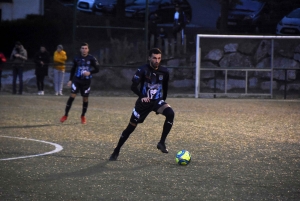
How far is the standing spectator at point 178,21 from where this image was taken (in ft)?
81.7

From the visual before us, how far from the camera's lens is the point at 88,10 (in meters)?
25.4

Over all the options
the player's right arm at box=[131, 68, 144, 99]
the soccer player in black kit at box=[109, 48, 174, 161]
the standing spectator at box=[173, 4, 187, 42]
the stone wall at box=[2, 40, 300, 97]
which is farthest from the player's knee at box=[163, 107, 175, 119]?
the standing spectator at box=[173, 4, 187, 42]

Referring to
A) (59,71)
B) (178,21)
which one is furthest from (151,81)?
(178,21)

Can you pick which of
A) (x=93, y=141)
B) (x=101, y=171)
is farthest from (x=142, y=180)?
(x=93, y=141)

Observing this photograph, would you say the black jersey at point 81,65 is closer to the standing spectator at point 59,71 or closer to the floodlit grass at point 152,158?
the floodlit grass at point 152,158

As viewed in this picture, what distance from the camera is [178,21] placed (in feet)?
82.4

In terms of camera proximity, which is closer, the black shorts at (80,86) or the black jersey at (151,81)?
the black jersey at (151,81)

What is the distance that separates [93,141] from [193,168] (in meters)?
3.14

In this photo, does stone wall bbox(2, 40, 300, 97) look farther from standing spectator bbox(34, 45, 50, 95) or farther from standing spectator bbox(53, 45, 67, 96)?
standing spectator bbox(53, 45, 67, 96)

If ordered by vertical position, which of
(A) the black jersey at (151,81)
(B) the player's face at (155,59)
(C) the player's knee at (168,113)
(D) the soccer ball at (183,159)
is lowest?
(D) the soccer ball at (183,159)

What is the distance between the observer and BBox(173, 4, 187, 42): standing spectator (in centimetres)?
2489

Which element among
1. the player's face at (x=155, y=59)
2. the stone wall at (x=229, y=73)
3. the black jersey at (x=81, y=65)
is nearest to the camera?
the player's face at (x=155, y=59)

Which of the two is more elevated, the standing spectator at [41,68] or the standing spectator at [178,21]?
the standing spectator at [178,21]

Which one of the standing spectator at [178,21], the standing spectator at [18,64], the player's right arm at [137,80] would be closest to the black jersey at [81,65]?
the player's right arm at [137,80]
